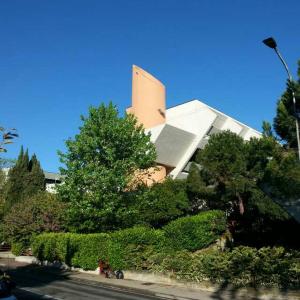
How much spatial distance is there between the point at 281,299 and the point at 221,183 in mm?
16245

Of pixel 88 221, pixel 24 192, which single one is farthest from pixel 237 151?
pixel 24 192

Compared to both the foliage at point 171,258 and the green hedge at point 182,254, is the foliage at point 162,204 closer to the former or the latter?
the green hedge at point 182,254

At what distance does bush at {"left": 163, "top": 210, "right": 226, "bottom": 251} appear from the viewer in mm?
30562

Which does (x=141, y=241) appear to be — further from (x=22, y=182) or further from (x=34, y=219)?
(x=22, y=182)

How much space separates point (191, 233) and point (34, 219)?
18.9 meters

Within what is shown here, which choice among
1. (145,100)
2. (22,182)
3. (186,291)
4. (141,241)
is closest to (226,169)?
(141,241)

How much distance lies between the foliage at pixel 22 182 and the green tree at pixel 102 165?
25182 mm

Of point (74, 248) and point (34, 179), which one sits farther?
point (34, 179)

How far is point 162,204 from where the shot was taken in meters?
35.8

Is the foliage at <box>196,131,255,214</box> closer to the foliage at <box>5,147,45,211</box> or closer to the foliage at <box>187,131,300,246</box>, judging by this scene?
the foliage at <box>187,131,300,246</box>

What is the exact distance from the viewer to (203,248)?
31.3m

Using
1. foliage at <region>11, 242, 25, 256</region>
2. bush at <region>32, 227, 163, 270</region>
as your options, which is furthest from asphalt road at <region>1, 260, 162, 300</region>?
foliage at <region>11, 242, 25, 256</region>

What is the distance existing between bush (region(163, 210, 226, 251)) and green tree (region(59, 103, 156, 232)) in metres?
4.79

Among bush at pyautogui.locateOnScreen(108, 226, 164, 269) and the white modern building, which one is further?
the white modern building
